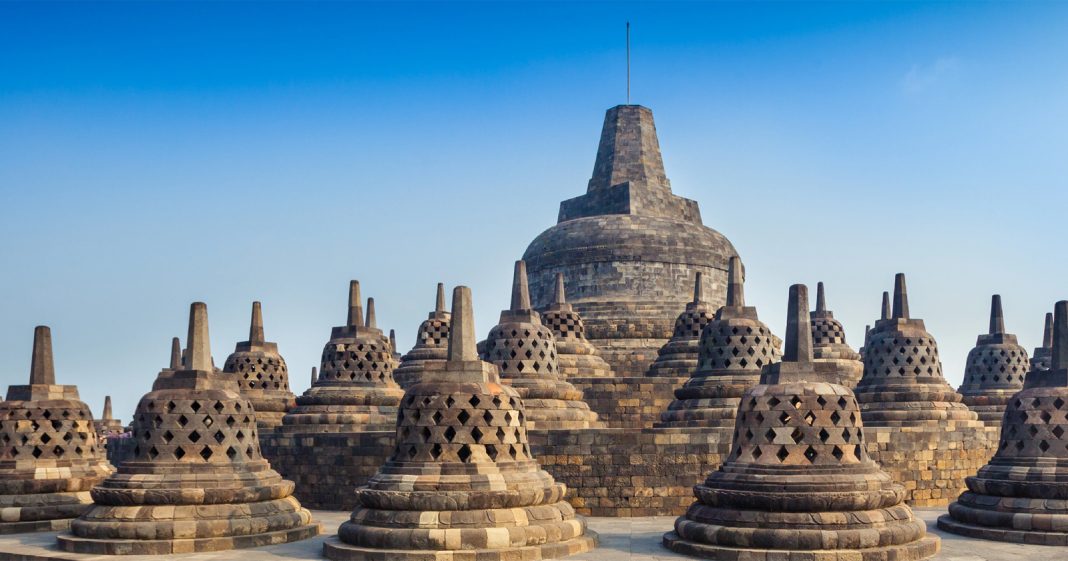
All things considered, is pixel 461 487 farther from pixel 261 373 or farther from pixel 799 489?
pixel 261 373

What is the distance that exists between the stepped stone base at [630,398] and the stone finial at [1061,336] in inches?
424

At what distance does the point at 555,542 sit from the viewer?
48.5 feet

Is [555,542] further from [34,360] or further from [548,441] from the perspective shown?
[34,360]

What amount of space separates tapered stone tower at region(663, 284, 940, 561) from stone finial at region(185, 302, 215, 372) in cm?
741

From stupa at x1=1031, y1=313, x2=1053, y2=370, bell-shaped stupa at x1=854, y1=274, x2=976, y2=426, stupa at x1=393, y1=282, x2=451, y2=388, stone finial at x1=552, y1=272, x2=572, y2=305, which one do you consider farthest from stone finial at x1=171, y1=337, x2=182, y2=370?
stupa at x1=1031, y1=313, x2=1053, y2=370

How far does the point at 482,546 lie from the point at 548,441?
6.64m

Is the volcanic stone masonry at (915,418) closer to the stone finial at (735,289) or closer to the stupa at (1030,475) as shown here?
the stone finial at (735,289)

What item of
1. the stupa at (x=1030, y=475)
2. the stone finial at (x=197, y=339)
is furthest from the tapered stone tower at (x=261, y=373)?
the stupa at (x=1030, y=475)

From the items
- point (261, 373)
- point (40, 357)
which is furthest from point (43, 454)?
point (261, 373)

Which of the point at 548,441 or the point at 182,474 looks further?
the point at 548,441

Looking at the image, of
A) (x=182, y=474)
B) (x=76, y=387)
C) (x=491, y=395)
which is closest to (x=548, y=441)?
(x=491, y=395)

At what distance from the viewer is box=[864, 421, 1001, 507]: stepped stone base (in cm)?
2164

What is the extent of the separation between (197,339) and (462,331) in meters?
4.25

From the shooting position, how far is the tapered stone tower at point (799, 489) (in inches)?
558
